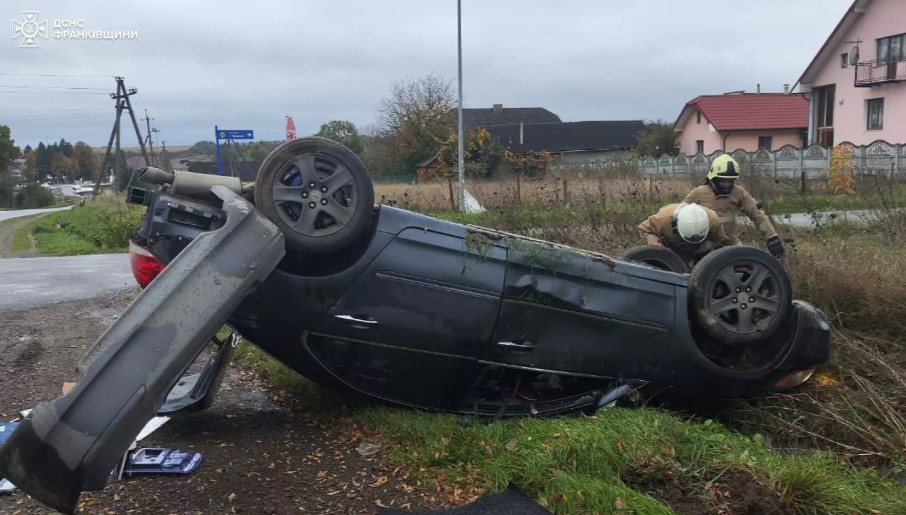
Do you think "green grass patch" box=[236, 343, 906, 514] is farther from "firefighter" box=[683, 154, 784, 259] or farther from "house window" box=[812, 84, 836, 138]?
"house window" box=[812, 84, 836, 138]

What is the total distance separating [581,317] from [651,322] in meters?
0.44

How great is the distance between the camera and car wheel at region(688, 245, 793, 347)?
4.43 meters

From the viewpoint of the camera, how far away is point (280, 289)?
12.8 feet

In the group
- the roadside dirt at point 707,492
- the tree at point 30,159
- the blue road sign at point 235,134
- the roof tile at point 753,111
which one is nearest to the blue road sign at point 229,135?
the blue road sign at point 235,134

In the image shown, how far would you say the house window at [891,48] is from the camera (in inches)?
1388

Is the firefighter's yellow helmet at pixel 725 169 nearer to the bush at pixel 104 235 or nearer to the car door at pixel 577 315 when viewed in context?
the car door at pixel 577 315

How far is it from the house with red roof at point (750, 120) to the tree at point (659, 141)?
2.05 m

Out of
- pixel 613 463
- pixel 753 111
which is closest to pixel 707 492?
pixel 613 463

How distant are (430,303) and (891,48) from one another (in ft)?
129

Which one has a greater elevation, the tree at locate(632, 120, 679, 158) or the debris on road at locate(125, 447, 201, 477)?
the tree at locate(632, 120, 679, 158)

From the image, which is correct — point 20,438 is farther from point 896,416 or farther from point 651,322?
point 896,416

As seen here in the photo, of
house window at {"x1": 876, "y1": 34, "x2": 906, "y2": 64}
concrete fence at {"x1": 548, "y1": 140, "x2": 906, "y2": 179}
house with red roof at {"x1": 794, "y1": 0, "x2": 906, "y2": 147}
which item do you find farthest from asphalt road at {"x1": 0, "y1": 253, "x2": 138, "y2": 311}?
house window at {"x1": 876, "y1": 34, "x2": 906, "y2": 64}

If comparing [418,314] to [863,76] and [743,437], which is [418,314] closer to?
[743,437]

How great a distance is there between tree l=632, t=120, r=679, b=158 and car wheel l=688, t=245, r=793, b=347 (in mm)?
47518
